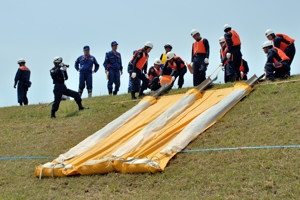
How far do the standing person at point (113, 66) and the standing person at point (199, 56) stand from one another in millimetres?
3813

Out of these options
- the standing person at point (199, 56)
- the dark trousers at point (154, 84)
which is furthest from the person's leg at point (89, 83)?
the standing person at point (199, 56)

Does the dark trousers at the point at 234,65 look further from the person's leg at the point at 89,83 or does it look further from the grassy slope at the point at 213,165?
the person's leg at the point at 89,83

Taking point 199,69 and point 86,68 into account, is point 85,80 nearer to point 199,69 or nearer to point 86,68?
point 86,68

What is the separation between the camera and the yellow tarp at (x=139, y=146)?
6.78 meters

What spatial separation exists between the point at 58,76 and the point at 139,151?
16.9 ft

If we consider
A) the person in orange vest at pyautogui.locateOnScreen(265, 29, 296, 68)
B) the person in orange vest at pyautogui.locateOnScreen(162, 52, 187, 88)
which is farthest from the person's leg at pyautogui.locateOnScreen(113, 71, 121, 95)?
the person in orange vest at pyautogui.locateOnScreen(265, 29, 296, 68)

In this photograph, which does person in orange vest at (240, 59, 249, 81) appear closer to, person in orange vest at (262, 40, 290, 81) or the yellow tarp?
person in orange vest at (262, 40, 290, 81)

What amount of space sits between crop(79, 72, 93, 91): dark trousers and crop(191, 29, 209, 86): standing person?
4.60 metres

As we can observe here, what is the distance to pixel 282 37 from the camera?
38.9 feet

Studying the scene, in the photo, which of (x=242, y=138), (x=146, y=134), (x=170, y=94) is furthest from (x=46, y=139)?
(x=242, y=138)

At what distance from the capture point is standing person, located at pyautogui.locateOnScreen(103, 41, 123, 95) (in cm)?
1469

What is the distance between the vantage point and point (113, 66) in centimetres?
1472

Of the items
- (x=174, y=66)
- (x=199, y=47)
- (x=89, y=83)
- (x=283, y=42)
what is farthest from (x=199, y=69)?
(x=89, y=83)

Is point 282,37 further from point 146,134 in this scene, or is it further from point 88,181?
point 88,181
